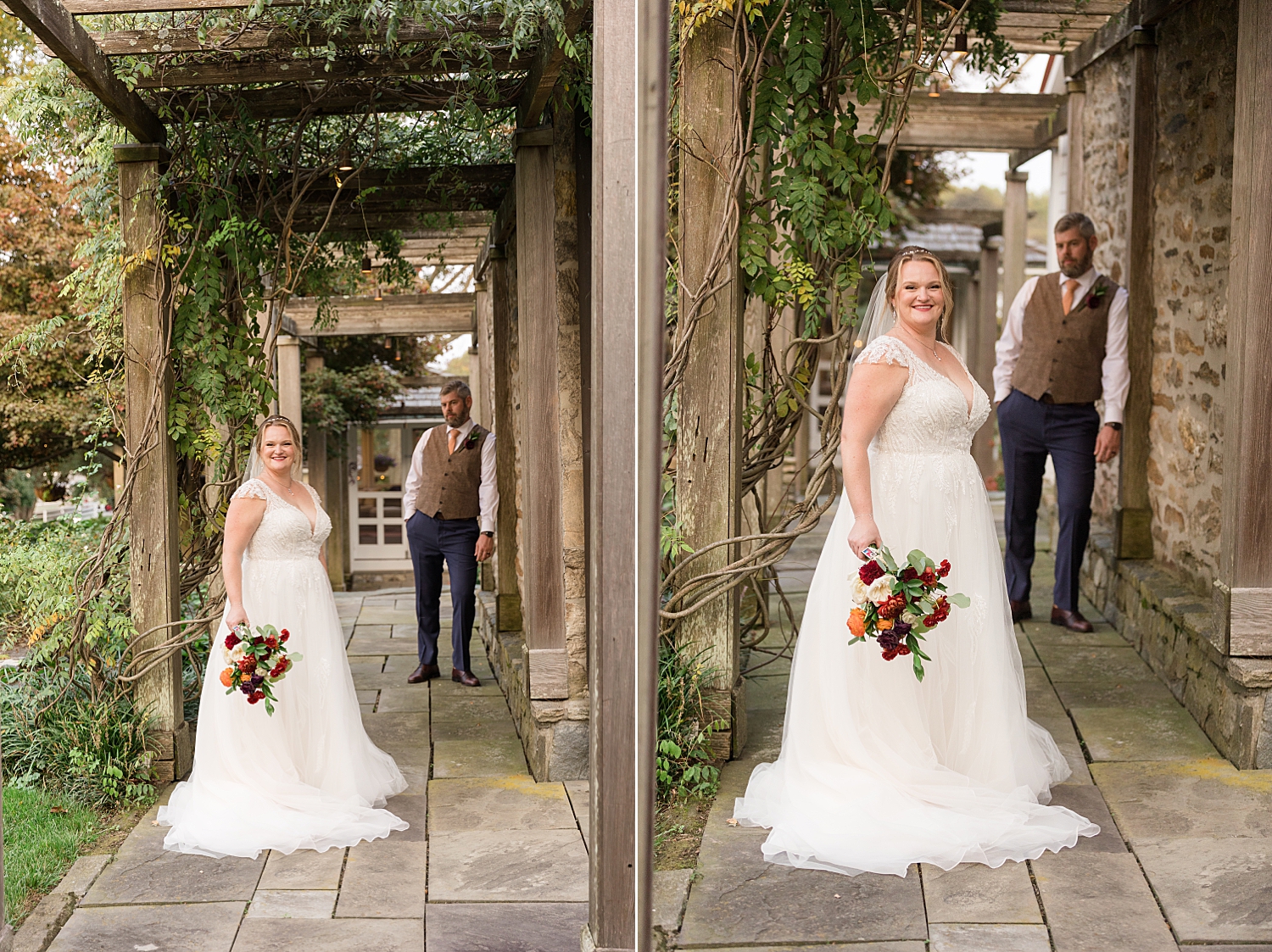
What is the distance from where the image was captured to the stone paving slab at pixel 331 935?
11.1ft

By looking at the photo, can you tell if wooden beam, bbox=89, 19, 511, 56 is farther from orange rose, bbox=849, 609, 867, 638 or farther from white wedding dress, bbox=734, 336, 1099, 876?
orange rose, bbox=849, 609, 867, 638

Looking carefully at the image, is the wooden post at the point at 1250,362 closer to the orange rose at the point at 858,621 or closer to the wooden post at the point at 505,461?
the orange rose at the point at 858,621

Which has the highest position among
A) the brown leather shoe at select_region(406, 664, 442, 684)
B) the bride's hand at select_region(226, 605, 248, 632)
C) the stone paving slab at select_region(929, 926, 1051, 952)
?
the bride's hand at select_region(226, 605, 248, 632)

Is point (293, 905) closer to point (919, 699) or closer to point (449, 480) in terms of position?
point (919, 699)

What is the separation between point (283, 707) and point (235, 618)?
0.42m

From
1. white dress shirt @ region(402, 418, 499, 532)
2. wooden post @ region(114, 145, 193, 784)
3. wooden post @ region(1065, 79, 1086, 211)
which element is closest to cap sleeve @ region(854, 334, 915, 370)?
wooden post @ region(114, 145, 193, 784)

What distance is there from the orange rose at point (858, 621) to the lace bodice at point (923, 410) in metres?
0.62

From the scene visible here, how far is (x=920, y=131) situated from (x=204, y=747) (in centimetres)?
708

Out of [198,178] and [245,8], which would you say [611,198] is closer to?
[245,8]

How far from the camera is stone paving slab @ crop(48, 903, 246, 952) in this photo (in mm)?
3438

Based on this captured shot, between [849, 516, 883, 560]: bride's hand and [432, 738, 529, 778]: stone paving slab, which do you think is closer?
[849, 516, 883, 560]: bride's hand

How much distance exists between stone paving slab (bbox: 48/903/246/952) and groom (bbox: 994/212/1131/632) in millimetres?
3814

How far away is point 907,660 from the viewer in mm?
3885

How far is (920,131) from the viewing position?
9.26 m
